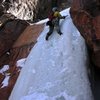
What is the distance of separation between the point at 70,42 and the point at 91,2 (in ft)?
8.58

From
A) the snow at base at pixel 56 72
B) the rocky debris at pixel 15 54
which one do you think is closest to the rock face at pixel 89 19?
the snow at base at pixel 56 72

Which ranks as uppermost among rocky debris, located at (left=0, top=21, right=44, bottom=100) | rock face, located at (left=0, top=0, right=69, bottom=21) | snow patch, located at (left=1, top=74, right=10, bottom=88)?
snow patch, located at (left=1, top=74, right=10, bottom=88)

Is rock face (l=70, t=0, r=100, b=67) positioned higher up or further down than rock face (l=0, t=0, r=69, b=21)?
higher up

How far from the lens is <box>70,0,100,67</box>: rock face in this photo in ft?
20.3

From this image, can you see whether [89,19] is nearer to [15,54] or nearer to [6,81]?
[6,81]

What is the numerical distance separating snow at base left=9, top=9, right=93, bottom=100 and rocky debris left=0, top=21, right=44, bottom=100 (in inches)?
11.9

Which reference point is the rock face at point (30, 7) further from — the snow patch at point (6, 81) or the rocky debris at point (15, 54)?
the snow patch at point (6, 81)

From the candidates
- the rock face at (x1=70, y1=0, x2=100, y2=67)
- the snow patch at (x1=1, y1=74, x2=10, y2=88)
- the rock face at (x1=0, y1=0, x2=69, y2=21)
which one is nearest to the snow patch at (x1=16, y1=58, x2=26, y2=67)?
the snow patch at (x1=1, y1=74, x2=10, y2=88)

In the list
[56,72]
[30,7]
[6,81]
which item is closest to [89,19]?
[56,72]

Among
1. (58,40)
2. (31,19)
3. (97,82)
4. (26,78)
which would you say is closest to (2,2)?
(31,19)

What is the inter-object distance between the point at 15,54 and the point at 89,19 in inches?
153

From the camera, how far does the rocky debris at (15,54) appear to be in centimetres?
804

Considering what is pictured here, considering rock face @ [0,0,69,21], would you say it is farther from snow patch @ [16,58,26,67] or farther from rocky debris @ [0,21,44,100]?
snow patch @ [16,58,26,67]

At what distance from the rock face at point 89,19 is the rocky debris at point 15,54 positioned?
254cm
